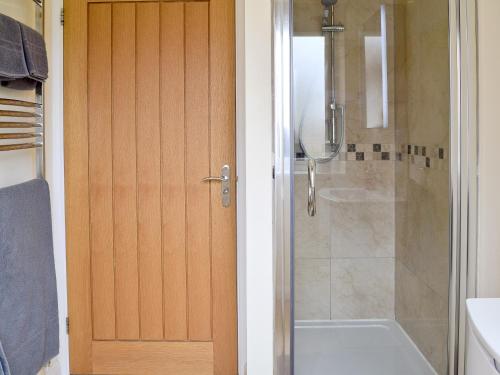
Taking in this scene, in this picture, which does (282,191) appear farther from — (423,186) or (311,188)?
(423,186)

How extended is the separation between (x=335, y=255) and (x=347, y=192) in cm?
28

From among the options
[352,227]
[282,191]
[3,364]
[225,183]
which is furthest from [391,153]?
[3,364]

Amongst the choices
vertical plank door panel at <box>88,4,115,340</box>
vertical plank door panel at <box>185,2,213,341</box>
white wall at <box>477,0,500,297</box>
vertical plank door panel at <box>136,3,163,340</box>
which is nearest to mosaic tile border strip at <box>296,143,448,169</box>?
white wall at <box>477,0,500,297</box>

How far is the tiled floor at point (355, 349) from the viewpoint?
2396 millimetres

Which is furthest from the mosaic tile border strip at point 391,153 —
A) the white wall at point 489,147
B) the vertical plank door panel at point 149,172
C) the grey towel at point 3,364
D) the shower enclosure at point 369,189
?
the grey towel at point 3,364

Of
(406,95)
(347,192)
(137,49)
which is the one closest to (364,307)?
(347,192)

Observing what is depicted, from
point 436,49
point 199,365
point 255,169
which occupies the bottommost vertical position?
point 199,365

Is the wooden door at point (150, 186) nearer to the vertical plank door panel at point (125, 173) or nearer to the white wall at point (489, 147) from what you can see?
the vertical plank door panel at point (125, 173)

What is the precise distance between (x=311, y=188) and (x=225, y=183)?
1.70 feet

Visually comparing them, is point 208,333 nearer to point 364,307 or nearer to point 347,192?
point 364,307

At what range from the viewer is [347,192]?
97.3 inches

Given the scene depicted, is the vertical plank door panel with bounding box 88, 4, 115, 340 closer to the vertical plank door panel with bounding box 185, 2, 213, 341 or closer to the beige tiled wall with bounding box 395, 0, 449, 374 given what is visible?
the vertical plank door panel with bounding box 185, 2, 213, 341

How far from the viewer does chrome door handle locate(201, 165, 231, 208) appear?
2.74 metres

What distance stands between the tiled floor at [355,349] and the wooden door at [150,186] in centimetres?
49
